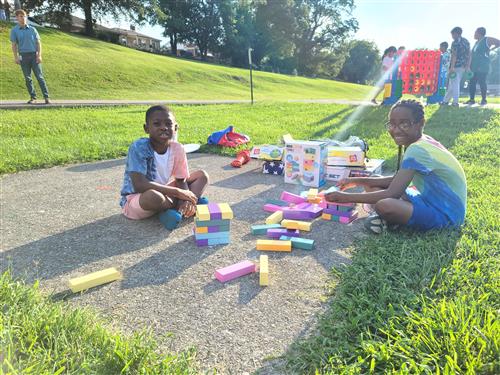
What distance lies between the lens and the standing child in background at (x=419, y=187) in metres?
3.09

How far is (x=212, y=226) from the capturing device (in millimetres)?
3160

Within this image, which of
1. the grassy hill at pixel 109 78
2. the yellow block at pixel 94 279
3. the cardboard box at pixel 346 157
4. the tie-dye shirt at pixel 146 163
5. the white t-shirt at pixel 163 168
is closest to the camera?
the yellow block at pixel 94 279

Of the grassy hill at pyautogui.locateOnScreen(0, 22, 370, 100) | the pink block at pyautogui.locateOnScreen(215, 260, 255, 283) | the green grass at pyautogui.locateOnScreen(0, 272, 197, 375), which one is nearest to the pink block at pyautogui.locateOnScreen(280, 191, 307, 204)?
the pink block at pyautogui.locateOnScreen(215, 260, 255, 283)

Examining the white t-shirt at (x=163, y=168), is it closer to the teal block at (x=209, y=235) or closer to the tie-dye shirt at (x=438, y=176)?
the teal block at (x=209, y=235)

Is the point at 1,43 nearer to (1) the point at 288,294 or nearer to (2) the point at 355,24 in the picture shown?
(1) the point at 288,294

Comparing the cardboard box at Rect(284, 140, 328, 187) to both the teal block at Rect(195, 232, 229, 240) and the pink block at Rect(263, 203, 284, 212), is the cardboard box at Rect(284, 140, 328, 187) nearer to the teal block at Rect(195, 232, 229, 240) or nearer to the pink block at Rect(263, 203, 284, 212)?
the pink block at Rect(263, 203, 284, 212)

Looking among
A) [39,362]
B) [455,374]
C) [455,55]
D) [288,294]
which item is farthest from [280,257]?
[455,55]

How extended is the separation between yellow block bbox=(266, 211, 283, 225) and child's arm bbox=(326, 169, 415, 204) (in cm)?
59

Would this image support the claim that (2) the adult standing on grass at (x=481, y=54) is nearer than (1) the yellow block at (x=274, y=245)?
No

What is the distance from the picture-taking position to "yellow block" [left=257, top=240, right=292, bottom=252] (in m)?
3.08

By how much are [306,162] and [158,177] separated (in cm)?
197

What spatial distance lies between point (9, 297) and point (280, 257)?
1.84m

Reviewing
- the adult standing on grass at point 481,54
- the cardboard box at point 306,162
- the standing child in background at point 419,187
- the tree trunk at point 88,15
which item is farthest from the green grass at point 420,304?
the tree trunk at point 88,15

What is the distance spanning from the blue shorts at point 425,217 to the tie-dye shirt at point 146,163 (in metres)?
2.26
